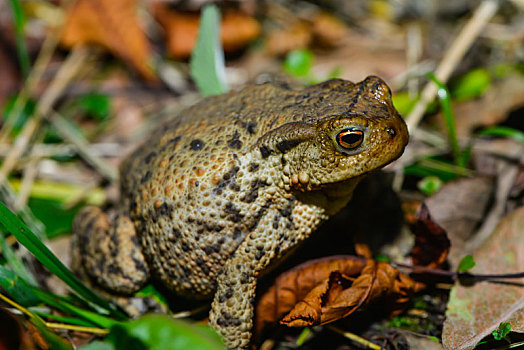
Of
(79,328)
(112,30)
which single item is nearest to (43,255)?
(79,328)

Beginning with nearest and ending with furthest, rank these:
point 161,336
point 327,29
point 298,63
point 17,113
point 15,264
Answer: point 161,336 < point 15,264 < point 17,113 < point 298,63 < point 327,29

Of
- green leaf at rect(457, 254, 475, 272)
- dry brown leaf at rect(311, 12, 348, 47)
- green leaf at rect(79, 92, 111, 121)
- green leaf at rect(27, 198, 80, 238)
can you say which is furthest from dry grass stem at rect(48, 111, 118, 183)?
green leaf at rect(457, 254, 475, 272)

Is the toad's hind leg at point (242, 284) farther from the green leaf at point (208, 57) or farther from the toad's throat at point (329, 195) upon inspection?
the green leaf at point (208, 57)

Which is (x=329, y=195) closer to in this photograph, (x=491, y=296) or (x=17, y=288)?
(x=491, y=296)

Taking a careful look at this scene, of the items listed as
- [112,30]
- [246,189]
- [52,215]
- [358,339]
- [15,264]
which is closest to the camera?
[246,189]

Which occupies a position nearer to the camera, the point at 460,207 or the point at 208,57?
the point at 460,207

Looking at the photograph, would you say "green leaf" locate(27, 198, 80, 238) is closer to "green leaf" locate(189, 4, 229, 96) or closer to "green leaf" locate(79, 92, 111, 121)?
"green leaf" locate(79, 92, 111, 121)
